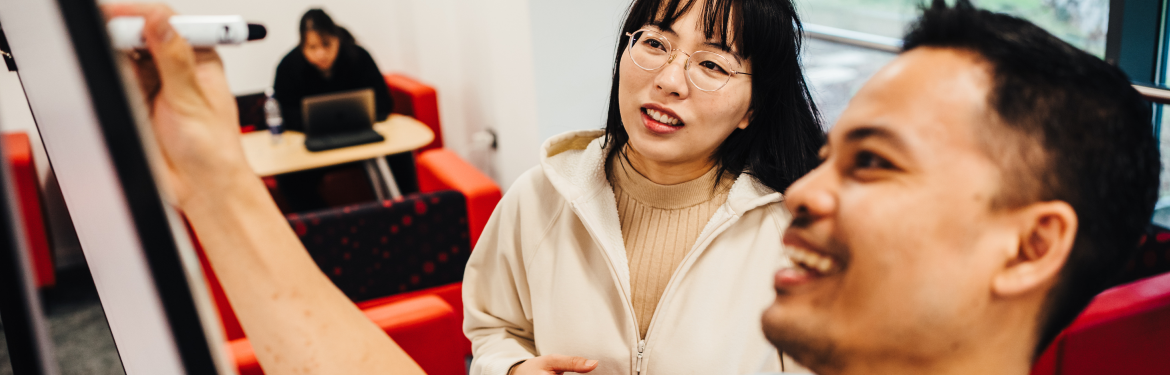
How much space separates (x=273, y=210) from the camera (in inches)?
17.5

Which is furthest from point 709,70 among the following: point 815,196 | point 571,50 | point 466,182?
point 466,182

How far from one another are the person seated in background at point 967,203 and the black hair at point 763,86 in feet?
0.84

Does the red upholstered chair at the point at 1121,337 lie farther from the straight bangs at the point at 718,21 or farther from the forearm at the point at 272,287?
the forearm at the point at 272,287

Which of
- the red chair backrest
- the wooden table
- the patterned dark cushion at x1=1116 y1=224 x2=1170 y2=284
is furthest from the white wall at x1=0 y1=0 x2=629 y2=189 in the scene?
the red chair backrest

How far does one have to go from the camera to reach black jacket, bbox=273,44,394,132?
2834 mm

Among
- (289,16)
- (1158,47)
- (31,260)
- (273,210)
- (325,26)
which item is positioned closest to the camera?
(31,260)

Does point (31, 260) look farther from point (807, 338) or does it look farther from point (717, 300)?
point (717, 300)

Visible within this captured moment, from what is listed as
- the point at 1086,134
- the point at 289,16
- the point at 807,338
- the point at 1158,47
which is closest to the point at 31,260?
the point at 807,338

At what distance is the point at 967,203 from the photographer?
0.34m

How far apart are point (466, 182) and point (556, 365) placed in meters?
0.91

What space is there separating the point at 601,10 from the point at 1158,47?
0.58m

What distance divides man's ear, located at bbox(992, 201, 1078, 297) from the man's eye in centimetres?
7

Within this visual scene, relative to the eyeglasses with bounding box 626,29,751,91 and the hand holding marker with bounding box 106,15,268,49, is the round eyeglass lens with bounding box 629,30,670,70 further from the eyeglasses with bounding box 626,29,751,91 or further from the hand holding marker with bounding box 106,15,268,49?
the hand holding marker with bounding box 106,15,268,49

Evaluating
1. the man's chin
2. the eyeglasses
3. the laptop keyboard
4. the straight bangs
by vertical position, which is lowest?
the laptop keyboard
